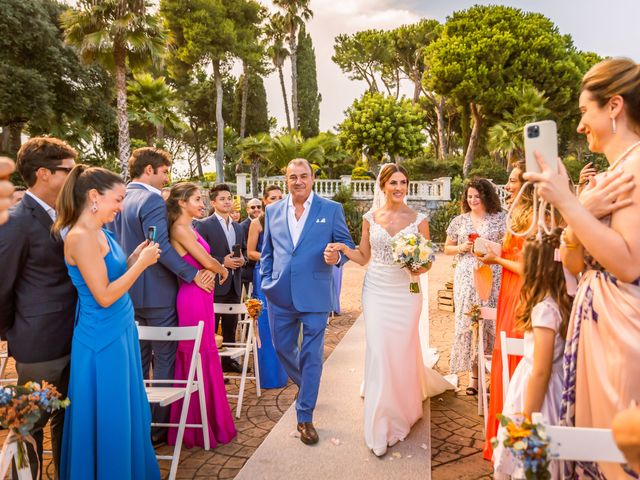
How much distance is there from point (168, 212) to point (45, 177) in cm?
126

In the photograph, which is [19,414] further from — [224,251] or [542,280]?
[224,251]

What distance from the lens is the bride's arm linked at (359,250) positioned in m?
4.11

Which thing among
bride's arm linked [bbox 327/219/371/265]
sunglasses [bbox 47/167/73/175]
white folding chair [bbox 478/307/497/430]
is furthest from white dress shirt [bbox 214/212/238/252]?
white folding chair [bbox 478/307/497/430]

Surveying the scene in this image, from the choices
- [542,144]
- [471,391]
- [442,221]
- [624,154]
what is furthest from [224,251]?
[442,221]

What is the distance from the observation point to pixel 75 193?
283 cm

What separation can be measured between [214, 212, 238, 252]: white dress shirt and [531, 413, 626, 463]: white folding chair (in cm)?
493

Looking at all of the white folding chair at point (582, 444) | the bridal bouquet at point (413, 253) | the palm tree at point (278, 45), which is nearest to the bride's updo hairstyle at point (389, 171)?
the bridal bouquet at point (413, 253)

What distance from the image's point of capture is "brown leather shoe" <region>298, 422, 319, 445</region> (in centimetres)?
397

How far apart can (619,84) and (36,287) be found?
10.5 ft

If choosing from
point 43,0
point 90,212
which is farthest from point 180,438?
point 43,0

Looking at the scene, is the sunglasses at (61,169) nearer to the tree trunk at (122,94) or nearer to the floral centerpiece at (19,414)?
the floral centerpiece at (19,414)

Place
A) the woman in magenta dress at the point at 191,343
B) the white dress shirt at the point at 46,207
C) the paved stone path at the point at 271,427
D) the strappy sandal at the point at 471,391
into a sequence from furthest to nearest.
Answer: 1. the strappy sandal at the point at 471,391
2. the woman in magenta dress at the point at 191,343
3. the paved stone path at the point at 271,427
4. the white dress shirt at the point at 46,207

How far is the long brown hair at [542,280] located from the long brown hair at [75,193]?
2468mm

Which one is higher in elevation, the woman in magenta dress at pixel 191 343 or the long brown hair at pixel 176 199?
the long brown hair at pixel 176 199
